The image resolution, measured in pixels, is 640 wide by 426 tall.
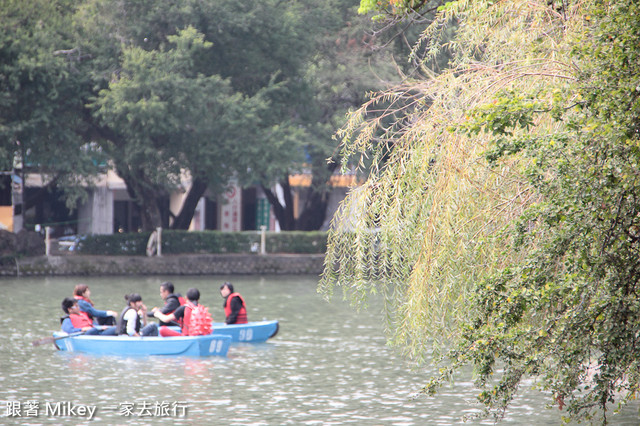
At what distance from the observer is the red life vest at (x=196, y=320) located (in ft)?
54.7

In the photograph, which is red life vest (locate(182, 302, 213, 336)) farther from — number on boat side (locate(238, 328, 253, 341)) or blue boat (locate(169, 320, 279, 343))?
→ number on boat side (locate(238, 328, 253, 341))

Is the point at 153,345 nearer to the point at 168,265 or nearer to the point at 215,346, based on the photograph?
the point at 215,346

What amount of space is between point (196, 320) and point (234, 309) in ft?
7.14

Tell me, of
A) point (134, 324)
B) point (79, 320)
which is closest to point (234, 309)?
point (134, 324)

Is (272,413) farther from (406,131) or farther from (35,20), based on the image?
(35,20)

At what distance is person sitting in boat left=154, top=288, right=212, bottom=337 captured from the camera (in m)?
16.7

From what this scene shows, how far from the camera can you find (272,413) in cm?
1185

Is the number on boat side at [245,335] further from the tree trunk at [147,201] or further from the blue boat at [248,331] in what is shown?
the tree trunk at [147,201]

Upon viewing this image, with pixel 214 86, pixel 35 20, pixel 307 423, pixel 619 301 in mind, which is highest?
pixel 35 20

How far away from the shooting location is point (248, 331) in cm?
1847

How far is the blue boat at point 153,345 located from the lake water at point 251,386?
0.70ft

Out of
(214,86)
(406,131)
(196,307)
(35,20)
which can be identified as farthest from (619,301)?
(35,20)

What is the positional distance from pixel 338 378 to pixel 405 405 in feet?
7.44

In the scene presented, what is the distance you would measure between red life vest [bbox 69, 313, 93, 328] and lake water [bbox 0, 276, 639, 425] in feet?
2.06
